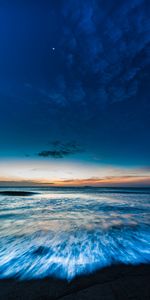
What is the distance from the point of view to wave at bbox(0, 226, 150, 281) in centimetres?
380

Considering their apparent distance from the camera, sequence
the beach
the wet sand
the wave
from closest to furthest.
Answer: the wet sand, the beach, the wave

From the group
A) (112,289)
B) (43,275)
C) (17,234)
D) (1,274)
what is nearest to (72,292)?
(112,289)

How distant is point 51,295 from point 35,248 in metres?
2.81

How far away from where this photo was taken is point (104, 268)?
12.7 ft

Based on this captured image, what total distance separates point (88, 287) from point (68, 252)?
214 centimetres

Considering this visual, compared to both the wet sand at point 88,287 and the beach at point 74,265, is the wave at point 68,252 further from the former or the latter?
the wet sand at point 88,287

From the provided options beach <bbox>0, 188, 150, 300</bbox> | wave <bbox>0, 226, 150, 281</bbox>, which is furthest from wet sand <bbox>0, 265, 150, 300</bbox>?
wave <bbox>0, 226, 150, 281</bbox>

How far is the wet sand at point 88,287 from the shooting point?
270 centimetres

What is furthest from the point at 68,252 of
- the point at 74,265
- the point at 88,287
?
the point at 88,287

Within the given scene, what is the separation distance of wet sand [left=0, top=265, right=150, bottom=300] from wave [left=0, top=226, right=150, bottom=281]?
0.29 metres

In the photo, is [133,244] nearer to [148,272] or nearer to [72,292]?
[148,272]

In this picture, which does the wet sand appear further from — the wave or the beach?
the wave

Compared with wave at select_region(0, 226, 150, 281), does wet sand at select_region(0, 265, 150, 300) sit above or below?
above

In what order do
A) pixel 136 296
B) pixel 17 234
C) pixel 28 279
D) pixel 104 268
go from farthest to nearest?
pixel 17 234, pixel 104 268, pixel 28 279, pixel 136 296
